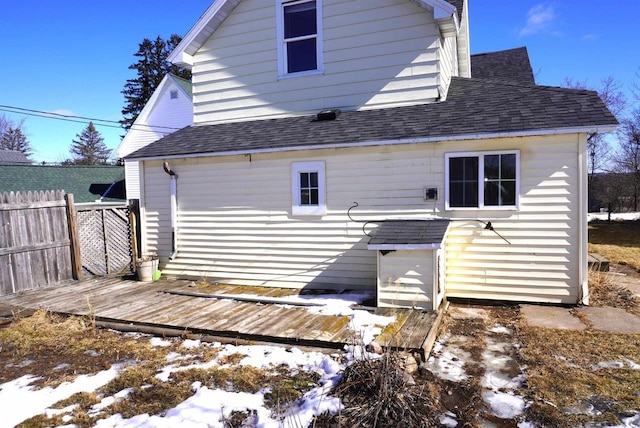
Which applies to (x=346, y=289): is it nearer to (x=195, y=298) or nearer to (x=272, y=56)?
(x=195, y=298)

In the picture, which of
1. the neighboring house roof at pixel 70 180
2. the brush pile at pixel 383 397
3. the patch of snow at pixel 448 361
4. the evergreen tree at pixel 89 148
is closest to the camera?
the brush pile at pixel 383 397

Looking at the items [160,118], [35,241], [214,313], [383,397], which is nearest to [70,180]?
[160,118]

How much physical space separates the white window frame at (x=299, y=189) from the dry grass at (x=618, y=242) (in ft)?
25.0

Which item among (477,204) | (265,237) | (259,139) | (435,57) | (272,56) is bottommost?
(265,237)

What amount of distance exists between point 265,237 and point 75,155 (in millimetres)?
60778

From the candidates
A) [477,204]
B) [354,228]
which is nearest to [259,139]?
[354,228]

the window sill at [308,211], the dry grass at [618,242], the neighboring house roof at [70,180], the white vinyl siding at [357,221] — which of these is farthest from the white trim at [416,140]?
the neighboring house roof at [70,180]

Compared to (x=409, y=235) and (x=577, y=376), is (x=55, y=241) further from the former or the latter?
(x=577, y=376)

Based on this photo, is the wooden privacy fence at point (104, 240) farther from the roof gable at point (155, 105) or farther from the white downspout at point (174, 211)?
the roof gable at point (155, 105)

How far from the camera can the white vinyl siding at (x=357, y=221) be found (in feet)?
20.2

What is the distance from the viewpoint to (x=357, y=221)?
7172 millimetres

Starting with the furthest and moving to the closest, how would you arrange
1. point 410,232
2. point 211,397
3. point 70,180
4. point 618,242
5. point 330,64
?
1. point 70,180
2. point 618,242
3. point 330,64
4. point 410,232
5. point 211,397

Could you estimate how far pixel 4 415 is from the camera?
3.51 metres

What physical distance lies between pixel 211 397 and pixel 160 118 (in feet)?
66.5
